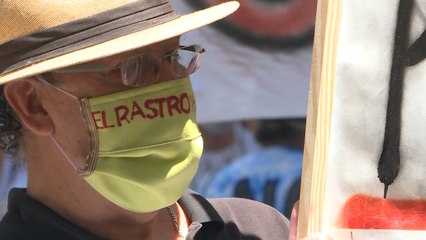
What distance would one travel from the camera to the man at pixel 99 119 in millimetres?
1741

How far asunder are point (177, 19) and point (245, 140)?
1.74 metres

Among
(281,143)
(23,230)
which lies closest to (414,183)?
(23,230)

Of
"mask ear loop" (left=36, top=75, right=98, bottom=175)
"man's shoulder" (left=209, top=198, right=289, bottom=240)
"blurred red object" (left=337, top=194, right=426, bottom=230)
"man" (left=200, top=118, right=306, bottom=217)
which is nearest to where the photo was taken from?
"blurred red object" (left=337, top=194, right=426, bottom=230)

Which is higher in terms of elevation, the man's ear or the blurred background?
the man's ear

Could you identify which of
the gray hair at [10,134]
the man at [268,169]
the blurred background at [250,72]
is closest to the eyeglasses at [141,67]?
the gray hair at [10,134]

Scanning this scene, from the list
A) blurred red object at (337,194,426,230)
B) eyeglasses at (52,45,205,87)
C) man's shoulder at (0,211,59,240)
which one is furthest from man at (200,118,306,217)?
blurred red object at (337,194,426,230)

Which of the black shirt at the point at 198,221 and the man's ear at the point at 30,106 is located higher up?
the man's ear at the point at 30,106

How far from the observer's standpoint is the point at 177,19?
1896 mm

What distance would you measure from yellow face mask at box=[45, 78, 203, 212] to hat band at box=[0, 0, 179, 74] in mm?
150

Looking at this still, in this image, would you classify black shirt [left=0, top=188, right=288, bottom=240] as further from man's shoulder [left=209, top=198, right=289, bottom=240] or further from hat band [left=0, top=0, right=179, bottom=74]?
hat band [left=0, top=0, right=179, bottom=74]

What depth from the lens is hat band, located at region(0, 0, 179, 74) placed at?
68.2 inches

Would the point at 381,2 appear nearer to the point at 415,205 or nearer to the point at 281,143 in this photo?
the point at 415,205

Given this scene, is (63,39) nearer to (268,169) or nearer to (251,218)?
(251,218)

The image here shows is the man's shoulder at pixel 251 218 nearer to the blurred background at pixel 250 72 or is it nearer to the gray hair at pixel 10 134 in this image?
the gray hair at pixel 10 134
